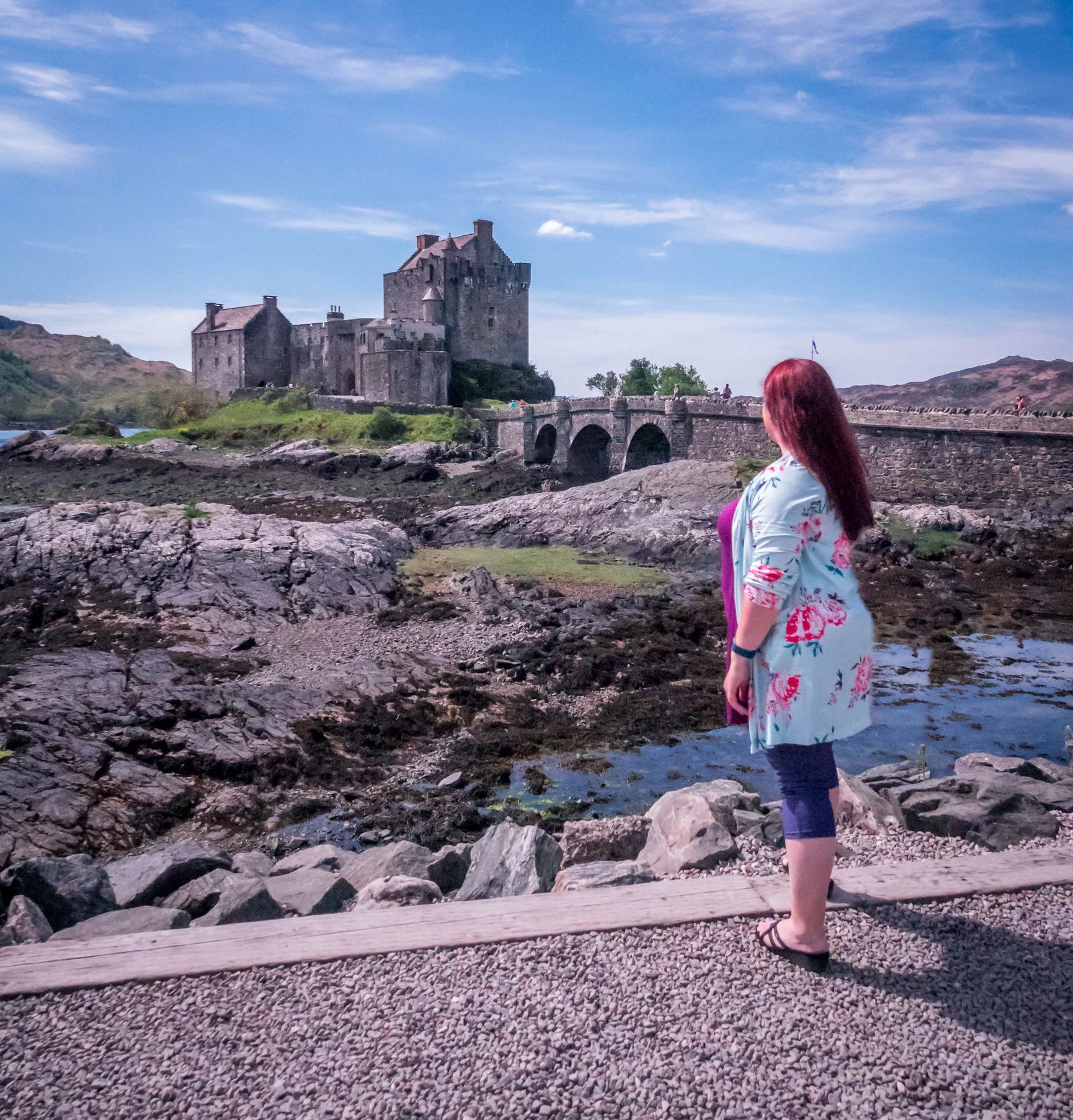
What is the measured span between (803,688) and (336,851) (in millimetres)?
4454

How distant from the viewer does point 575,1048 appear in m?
3.31

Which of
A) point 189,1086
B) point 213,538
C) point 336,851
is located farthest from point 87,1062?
point 213,538

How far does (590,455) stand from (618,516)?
58.1 feet

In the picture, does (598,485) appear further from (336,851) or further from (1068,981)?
(1068,981)

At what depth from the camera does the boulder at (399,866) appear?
5762mm

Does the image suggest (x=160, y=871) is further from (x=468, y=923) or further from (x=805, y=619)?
(x=805, y=619)

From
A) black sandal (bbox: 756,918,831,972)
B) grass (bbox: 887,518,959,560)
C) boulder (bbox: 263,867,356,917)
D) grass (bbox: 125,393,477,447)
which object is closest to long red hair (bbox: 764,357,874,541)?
black sandal (bbox: 756,918,831,972)

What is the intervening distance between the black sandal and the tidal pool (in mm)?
6069

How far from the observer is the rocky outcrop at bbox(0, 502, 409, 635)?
61.2 ft

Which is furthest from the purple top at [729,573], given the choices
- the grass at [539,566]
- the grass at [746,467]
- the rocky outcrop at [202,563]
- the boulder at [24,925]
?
the grass at [746,467]

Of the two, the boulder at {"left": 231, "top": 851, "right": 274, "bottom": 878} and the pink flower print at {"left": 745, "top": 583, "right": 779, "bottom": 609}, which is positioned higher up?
the pink flower print at {"left": 745, "top": 583, "right": 779, "bottom": 609}

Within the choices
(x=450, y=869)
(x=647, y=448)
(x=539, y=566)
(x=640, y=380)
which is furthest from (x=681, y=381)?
(x=450, y=869)

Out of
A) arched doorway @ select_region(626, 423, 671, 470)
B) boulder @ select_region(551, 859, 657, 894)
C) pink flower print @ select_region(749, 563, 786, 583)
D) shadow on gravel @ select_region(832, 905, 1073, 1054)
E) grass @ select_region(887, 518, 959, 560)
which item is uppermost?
arched doorway @ select_region(626, 423, 671, 470)

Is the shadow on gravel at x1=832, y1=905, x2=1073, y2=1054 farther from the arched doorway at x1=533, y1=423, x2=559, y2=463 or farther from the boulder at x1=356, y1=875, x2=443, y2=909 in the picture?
the arched doorway at x1=533, y1=423, x2=559, y2=463
